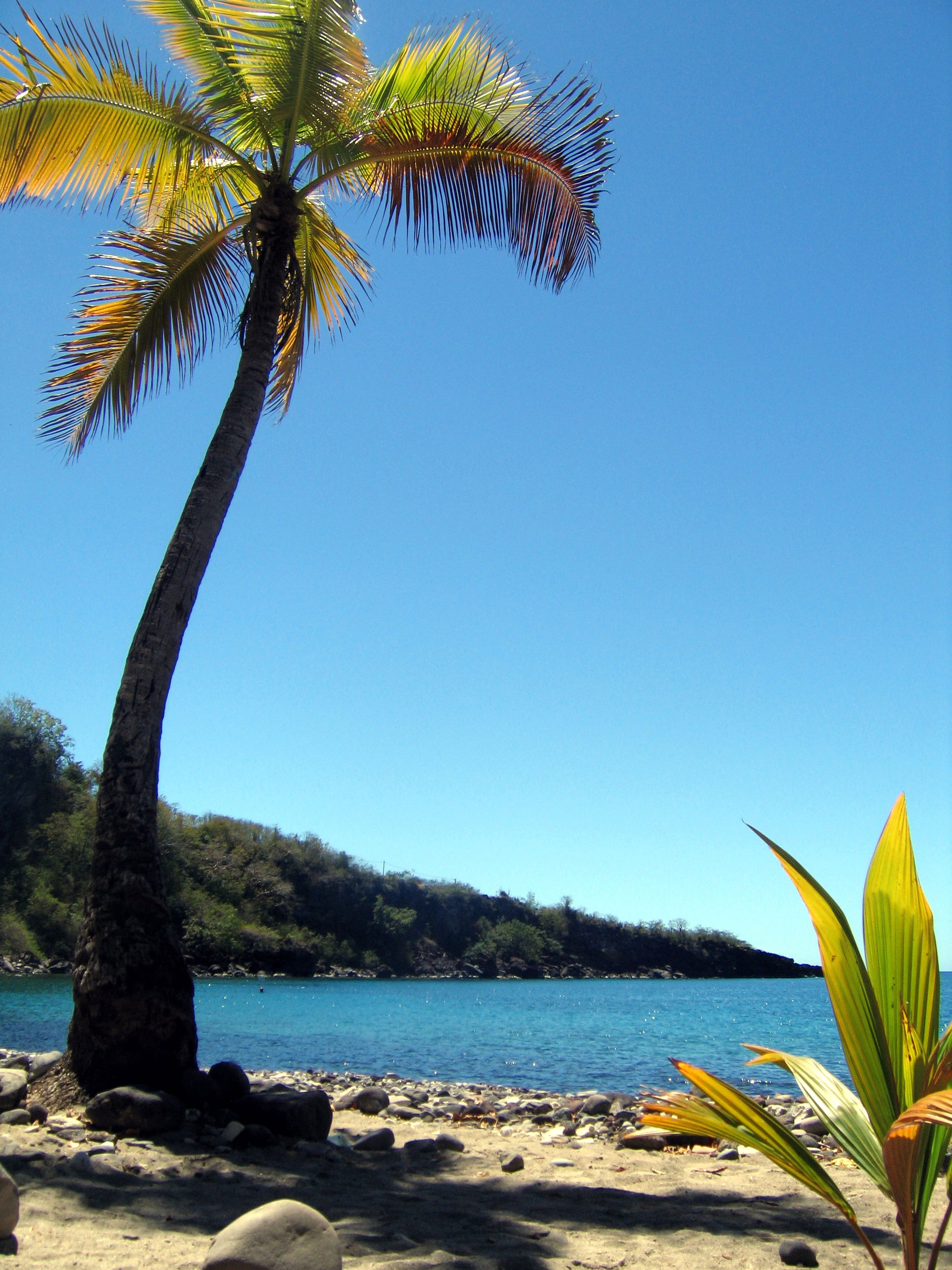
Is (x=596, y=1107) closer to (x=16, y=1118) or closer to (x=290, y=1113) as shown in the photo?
(x=290, y=1113)

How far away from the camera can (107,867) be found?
19.9 feet

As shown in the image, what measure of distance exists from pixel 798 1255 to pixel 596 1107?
18.4 feet

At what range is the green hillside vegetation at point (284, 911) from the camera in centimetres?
4222

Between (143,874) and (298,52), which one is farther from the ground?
(298,52)

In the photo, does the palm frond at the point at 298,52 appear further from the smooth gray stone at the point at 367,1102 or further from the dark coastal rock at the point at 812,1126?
the dark coastal rock at the point at 812,1126

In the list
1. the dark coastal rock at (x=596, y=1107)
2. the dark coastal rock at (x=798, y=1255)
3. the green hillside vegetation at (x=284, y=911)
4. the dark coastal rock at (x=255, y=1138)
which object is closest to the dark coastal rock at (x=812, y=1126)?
the dark coastal rock at (x=596, y=1107)

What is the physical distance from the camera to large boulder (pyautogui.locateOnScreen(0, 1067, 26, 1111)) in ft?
17.9

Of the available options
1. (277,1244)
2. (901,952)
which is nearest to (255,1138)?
(277,1244)

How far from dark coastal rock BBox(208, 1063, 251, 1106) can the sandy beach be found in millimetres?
742

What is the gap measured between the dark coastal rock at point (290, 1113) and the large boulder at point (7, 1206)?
2.79 meters

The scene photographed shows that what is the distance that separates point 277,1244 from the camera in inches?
114

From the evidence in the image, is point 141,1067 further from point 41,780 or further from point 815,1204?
point 41,780

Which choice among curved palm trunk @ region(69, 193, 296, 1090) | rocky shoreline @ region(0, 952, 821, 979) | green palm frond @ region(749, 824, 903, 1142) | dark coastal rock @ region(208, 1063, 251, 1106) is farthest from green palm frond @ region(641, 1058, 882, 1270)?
rocky shoreline @ region(0, 952, 821, 979)

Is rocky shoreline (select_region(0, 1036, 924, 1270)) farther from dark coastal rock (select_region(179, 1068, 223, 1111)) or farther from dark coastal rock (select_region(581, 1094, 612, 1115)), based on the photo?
dark coastal rock (select_region(581, 1094, 612, 1115))
